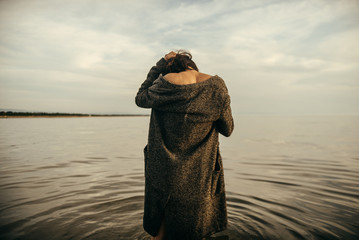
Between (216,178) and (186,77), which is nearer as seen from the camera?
(186,77)

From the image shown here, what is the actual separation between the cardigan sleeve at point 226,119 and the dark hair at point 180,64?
1.68 ft

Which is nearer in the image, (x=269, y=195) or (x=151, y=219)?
(x=151, y=219)

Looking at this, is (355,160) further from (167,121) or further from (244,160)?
(167,121)

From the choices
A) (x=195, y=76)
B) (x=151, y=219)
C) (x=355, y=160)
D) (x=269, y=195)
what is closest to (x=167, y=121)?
(x=195, y=76)

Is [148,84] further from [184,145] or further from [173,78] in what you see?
[184,145]

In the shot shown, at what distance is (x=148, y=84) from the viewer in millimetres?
A: 2455

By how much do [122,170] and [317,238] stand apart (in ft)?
19.0

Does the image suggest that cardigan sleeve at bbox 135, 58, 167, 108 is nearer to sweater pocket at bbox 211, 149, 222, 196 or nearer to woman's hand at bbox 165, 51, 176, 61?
woman's hand at bbox 165, 51, 176, 61

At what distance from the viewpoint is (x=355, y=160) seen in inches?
347

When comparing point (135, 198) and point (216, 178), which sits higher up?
point (216, 178)

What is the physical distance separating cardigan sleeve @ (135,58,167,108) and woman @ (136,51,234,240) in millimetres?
11

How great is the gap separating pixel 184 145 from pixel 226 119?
1.66 ft

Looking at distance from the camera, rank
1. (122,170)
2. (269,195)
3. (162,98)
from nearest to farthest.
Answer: (162,98) < (269,195) < (122,170)

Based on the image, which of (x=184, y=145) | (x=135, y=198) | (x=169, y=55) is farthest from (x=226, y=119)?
(x=135, y=198)
